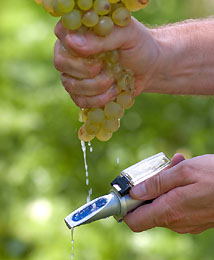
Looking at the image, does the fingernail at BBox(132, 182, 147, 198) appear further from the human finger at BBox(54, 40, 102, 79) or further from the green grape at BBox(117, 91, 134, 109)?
the human finger at BBox(54, 40, 102, 79)

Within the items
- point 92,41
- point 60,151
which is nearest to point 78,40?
point 92,41

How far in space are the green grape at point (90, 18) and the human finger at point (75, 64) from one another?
0.15 meters

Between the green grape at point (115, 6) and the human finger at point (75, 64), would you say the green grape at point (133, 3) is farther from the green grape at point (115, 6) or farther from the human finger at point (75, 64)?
the human finger at point (75, 64)

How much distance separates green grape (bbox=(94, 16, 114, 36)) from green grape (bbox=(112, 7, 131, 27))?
0.05 feet

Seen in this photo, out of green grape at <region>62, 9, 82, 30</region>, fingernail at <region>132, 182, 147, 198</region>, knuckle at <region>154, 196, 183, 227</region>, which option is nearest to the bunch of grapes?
green grape at <region>62, 9, 82, 30</region>

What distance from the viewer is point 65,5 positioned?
4.95 ft

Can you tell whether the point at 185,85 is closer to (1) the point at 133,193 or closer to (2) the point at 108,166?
(1) the point at 133,193

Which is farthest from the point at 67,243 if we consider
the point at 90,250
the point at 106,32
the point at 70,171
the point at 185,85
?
the point at 106,32

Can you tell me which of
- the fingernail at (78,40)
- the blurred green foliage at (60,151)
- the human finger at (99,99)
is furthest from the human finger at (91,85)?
the blurred green foliage at (60,151)

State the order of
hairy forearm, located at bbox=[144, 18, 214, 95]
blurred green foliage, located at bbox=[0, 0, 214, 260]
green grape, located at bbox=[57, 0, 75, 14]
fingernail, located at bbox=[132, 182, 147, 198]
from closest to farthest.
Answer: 1. green grape, located at bbox=[57, 0, 75, 14]
2. fingernail, located at bbox=[132, 182, 147, 198]
3. hairy forearm, located at bbox=[144, 18, 214, 95]
4. blurred green foliage, located at bbox=[0, 0, 214, 260]

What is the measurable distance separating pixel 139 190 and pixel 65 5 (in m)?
0.58

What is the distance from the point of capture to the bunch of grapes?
152 centimetres

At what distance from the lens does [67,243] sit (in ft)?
10.2

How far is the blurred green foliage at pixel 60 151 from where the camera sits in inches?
125
